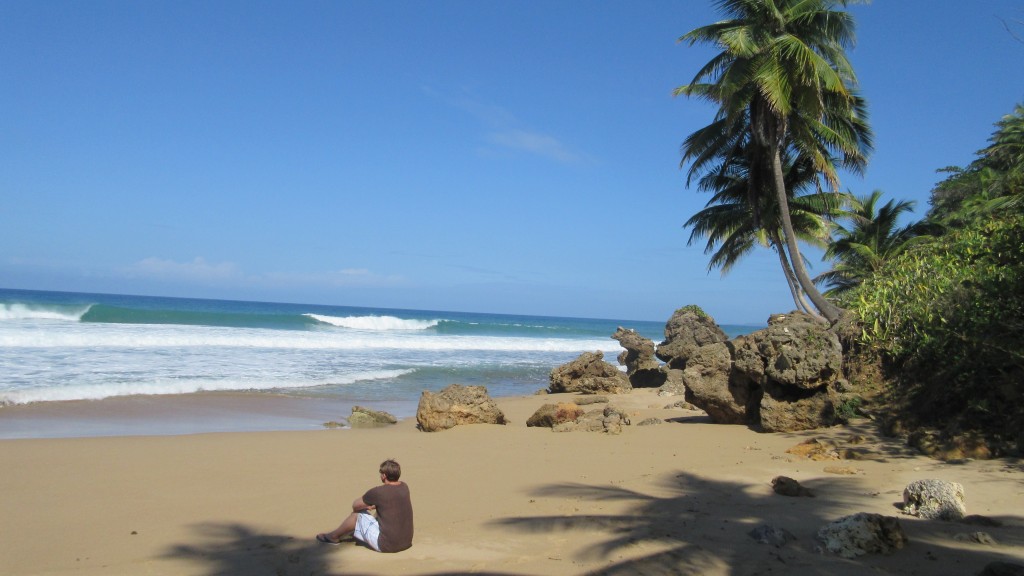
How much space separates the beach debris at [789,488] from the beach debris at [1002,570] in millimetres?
2333

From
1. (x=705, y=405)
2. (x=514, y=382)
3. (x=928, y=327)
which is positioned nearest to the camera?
(x=928, y=327)

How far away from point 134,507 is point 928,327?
9177 millimetres

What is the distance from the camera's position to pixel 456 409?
1130 centimetres

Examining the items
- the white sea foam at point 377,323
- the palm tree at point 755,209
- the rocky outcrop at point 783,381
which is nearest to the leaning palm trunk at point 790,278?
the palm tree at point 755,209

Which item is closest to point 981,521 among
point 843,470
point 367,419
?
point 843,470

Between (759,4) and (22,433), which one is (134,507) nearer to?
(22,433)

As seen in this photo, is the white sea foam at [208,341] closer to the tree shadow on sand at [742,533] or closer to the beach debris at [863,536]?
the tree shadow on sand at [742,533]

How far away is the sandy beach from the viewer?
191 inches

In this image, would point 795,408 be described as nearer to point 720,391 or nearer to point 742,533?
point 720,391

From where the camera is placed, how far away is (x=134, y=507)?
21.5 ft

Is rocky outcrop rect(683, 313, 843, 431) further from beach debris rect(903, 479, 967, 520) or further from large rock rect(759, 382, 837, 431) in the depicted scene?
beach debris rect(903, 479, 967, 520)

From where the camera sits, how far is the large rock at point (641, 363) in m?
18.9

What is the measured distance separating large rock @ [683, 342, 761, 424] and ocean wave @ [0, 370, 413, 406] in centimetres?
1012

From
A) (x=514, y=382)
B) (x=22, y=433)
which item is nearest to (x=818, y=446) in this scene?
(x=22, y=433)
